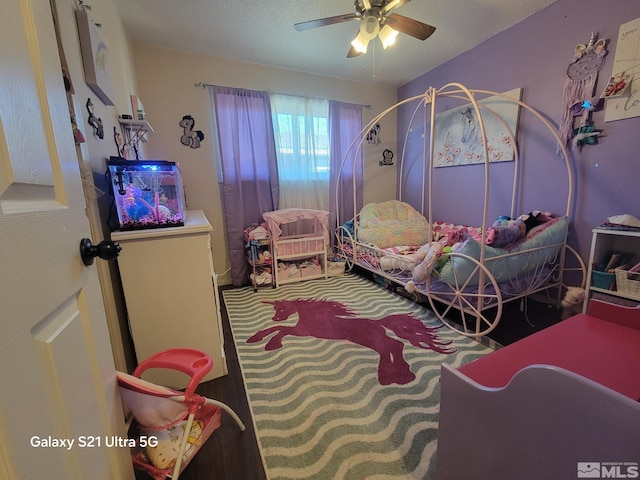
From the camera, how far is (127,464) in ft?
2.70

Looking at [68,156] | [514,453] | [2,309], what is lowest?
[514,453]

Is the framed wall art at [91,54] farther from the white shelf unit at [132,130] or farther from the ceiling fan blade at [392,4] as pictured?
the ceiling fan blade at [392,4]

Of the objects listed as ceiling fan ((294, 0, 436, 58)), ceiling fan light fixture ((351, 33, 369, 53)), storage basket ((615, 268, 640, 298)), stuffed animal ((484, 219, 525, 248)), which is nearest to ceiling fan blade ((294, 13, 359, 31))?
ceiling fan ((294, 0, 436, 58))

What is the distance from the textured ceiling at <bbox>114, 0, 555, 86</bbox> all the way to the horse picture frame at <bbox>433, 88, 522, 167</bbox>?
2.02ft

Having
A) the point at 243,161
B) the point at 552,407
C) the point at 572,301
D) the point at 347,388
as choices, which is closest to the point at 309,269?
the point at 243,161

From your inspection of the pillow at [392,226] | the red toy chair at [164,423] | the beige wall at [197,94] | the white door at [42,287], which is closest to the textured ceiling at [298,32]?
the beige wall at [197,94]

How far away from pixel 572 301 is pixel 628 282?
35 cm

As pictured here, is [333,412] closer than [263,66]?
Yes

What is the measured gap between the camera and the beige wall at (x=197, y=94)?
2695mm

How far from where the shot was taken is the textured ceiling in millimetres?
2076

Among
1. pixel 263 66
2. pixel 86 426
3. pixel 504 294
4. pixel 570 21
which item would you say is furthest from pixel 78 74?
pixel 570 21

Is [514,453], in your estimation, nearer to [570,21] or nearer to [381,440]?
[381,440]

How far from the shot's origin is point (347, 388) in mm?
1489

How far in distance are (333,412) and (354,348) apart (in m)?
0.56
